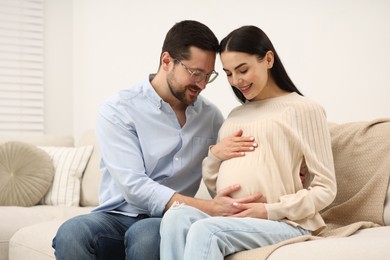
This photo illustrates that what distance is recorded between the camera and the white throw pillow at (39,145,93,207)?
3.33 m

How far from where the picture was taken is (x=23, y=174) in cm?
326

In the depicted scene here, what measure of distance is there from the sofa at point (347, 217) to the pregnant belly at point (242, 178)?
0.79 ft

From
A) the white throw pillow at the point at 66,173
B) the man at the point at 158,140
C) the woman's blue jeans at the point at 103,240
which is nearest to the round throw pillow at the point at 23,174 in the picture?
the white throw pillow at the point at 66,173

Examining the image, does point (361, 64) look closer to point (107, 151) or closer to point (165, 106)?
point (165, 106)

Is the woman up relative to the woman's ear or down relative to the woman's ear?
down

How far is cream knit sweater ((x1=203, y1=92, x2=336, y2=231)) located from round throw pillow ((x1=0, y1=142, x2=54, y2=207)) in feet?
5.06

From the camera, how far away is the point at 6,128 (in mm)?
4297

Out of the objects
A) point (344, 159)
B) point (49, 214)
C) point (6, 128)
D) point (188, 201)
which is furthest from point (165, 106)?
point (6, 128)

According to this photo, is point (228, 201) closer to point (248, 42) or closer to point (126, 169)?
point (126, 169)

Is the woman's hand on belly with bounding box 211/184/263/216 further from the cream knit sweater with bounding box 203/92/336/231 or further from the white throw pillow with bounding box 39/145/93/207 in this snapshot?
the white throw pillow with bounding box 39/145/93/207

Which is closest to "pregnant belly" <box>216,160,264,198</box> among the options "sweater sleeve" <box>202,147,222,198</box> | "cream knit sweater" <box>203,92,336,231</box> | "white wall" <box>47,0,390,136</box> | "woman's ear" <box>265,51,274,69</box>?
"cream knit sweater" <box>203,92,336,231</box>

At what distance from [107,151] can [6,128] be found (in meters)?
2.34

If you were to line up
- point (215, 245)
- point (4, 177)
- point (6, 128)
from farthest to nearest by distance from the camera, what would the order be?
point (6, 128), point (4, 177), point (215, 245)

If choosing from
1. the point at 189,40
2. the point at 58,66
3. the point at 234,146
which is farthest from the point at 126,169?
the point at 58,66
